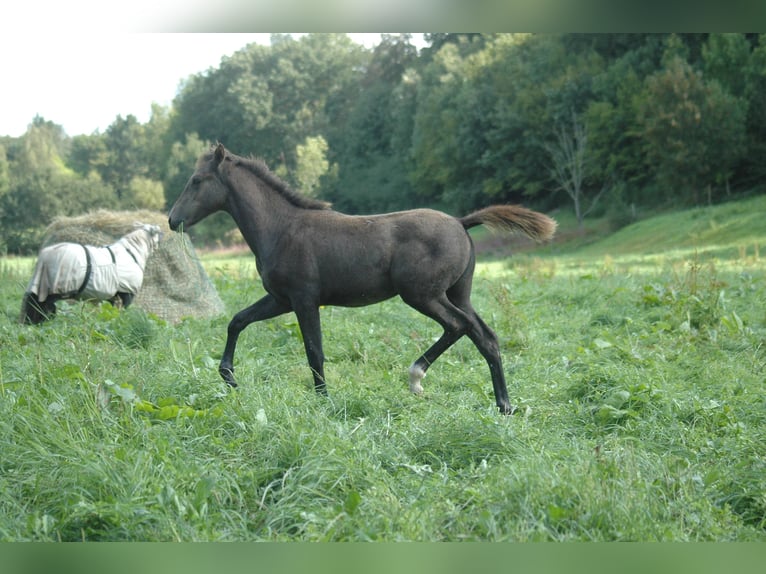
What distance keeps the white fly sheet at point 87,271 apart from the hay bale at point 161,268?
0.54m

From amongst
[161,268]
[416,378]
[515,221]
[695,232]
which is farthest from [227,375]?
[695,232]

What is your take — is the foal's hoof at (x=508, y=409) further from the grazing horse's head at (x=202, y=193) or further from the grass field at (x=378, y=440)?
the grazing horse's head at (x=202, y=193)

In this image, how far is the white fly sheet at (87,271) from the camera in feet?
30.9

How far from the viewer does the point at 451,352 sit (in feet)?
25.7

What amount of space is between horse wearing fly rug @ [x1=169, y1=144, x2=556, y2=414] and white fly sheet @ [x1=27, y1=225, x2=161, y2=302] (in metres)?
3.86

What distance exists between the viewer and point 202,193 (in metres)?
6.39

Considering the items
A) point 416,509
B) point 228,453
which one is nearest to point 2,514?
point 228,453

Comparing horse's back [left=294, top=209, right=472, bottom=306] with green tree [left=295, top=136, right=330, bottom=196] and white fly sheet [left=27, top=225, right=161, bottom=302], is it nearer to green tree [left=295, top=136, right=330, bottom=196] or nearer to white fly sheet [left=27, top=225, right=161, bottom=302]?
white fly sheet [left=27, top=225, right=161, bottom=302]

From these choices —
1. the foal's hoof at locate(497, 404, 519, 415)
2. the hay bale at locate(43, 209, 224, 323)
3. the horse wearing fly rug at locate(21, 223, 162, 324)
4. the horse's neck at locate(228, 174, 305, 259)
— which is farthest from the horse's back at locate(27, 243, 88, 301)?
the foal's hoof at locate(497, 404, 519, 415)

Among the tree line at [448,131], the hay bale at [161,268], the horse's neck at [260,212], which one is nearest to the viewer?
the horse's neck at [260,212]

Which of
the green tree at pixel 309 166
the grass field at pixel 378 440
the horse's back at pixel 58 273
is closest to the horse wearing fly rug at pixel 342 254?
the grass field at pixel 378 440

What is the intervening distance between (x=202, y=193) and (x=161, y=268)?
196 inches

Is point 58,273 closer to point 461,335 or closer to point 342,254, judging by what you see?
point 342,254

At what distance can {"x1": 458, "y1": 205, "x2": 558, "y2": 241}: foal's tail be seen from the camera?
20.6 ft
